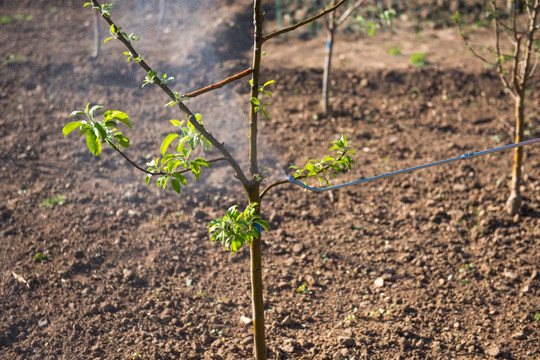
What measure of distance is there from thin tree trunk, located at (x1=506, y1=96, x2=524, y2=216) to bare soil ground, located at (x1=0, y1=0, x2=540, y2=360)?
104mm

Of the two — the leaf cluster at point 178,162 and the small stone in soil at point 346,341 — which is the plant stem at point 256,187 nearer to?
the leaf cluster at point 178,162

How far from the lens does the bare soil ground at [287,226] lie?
3.37 m

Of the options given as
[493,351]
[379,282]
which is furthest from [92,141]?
[493,351]

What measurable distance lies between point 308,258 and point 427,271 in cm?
85

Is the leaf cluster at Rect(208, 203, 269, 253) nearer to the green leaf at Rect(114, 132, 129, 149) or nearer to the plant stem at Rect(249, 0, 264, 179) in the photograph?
the plant stem at Rect(249, 0, 264, 179)

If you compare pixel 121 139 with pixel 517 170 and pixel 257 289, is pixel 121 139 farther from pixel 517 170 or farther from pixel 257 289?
pixel 517 170

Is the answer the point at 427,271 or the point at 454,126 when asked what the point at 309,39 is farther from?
the point at 427,271

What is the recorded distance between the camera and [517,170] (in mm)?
4145

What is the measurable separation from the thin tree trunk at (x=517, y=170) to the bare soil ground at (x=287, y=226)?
10 cm

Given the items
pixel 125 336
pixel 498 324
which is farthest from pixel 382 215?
pixel 125 336

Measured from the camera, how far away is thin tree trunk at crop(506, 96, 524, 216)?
4090 millimetres

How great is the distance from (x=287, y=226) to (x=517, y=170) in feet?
5.98

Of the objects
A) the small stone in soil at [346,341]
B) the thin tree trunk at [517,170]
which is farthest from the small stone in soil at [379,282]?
the thin tree trunk at [517,170]

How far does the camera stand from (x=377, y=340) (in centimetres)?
329
